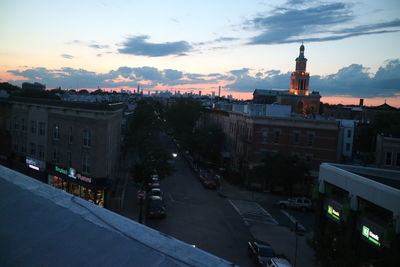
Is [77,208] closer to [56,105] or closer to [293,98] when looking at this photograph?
[56,105]

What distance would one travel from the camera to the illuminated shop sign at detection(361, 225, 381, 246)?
15773 mm

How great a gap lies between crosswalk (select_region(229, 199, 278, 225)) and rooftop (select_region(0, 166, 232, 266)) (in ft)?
81.2

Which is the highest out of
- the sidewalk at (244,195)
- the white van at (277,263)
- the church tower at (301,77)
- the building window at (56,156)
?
the church tower at (301,77)

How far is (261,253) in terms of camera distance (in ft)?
61.3

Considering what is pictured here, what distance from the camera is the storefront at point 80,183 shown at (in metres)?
26.2

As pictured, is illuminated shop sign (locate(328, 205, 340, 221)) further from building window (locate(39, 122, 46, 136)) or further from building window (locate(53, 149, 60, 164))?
building window (locate(39, 122, 46, 136))

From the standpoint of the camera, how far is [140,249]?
1.96 m

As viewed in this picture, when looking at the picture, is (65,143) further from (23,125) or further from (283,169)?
(283,169)

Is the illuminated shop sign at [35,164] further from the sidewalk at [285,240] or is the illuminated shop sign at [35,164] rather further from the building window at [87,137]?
the sidewalk at [285,240]

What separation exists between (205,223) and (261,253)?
7.27m

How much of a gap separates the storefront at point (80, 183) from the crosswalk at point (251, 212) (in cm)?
1181

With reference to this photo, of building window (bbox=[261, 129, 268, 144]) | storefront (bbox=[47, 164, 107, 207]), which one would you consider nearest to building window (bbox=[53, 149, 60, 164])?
storefront (bbox=[47, 164, 107, 207])

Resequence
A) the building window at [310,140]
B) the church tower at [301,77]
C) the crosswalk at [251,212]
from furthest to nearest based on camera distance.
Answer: the church tower at [301,77] < the building window at [310,140] < the crosswalk at [251,212]

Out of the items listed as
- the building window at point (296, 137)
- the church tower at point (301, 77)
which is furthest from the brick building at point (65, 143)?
the church tower at point (301, 77)
